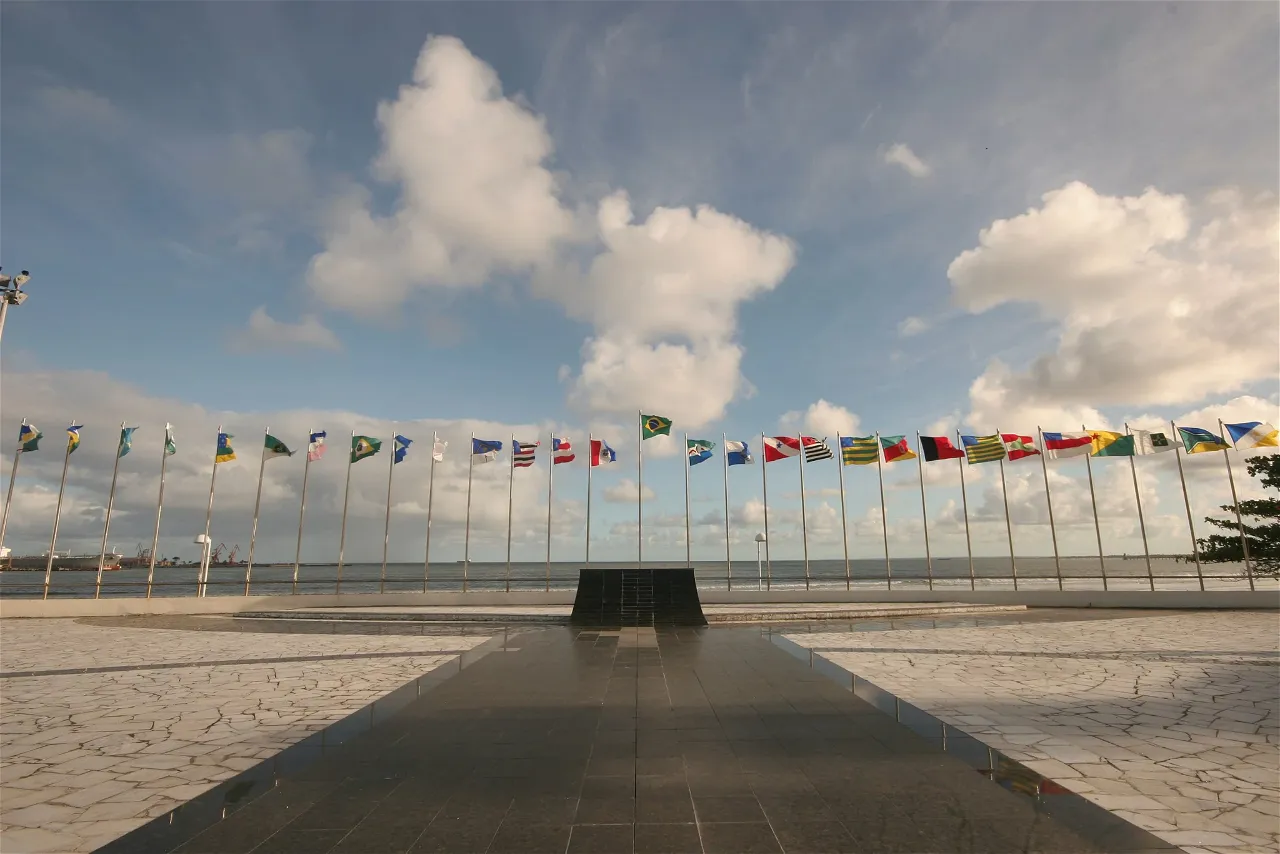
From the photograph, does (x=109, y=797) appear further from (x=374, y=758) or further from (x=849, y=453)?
(x=849, y=453)

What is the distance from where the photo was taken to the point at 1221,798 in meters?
5.00

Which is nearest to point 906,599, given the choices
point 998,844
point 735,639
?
point 735,639

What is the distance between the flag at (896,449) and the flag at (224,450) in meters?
25.7

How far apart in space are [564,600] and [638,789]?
20.1 m

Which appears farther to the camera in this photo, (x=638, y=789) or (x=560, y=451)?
(x=560, y=451)

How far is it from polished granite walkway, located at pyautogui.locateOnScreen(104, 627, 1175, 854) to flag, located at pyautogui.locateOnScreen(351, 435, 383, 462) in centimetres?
1817

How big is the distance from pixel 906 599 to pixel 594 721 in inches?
800

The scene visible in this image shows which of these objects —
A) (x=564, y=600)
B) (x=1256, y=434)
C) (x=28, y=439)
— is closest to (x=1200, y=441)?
(x=1256, y=434)

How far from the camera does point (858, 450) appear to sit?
25.0 m

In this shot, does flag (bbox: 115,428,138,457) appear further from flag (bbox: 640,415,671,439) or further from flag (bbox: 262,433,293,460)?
flag (bbox: 640,415,671,439)

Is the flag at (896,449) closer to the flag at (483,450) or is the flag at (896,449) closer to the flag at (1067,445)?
the flag at (1067,445)

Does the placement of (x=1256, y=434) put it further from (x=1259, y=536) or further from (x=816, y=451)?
(x=816, y=451)

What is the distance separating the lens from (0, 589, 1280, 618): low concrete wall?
72.5 ft

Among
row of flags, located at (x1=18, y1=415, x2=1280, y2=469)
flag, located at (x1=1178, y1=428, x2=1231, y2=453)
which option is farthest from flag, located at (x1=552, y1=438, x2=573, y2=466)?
flag, located at (x1=1178, y1=428, x2=1231, y2=453)
